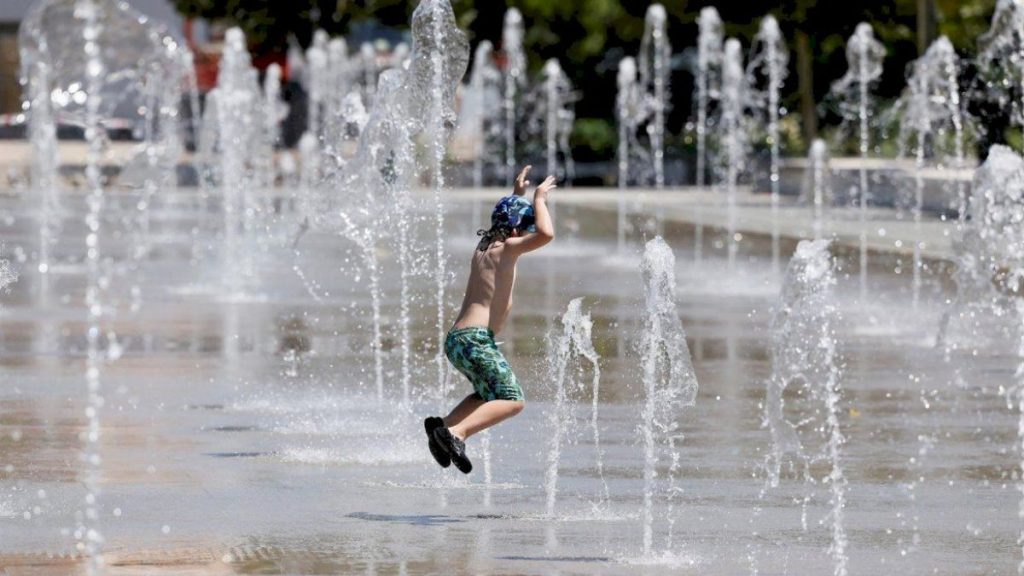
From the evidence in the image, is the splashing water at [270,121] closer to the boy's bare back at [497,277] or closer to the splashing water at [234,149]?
the splashing water at [234,149]

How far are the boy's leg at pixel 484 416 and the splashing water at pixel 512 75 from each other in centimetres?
3499

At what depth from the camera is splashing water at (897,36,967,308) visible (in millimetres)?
30328

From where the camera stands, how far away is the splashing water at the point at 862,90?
2893 centimetres

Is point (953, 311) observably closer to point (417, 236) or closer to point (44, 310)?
point (44, 310)

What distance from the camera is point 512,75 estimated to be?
4638 centimetres

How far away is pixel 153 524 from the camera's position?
856 centimetres

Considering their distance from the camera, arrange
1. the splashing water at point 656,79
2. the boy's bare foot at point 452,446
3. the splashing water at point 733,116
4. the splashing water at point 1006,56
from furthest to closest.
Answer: the splashing water at point 656,79 → the splashing water at point 733,116 → the splashing water at point 1006,56 → the boy's bare foot at point 452,446

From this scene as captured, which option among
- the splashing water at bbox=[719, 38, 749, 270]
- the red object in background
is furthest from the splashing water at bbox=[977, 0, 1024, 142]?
the red object in background

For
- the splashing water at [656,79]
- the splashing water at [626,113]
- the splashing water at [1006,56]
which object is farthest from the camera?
the splashing water at [656,79]

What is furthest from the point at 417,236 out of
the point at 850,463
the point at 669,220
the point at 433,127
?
the point at 850,463

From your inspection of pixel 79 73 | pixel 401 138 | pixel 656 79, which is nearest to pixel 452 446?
pixel 401 138

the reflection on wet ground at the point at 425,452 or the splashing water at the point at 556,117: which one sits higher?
the splashing water at the point at 556,117

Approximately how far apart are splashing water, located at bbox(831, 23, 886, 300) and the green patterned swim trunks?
9.81 m

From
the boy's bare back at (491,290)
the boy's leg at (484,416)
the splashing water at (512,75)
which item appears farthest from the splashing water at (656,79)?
the boy's leg at (484,416)
